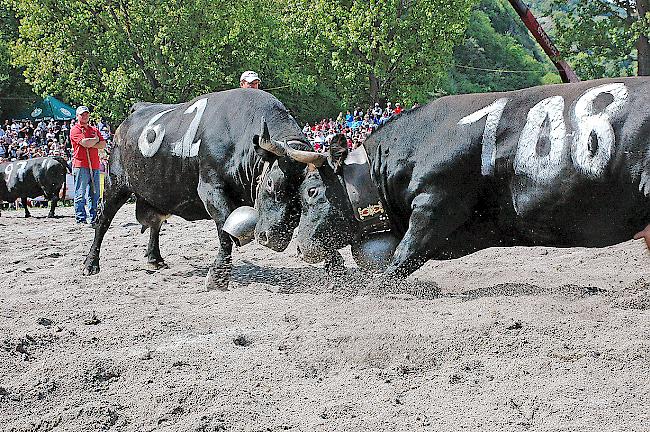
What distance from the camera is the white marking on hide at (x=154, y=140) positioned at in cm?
674

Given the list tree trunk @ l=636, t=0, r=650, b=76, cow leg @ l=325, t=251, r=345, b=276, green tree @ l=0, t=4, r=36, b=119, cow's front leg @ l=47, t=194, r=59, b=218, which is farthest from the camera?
green tree @ l=0, t=4, r=36, b=119

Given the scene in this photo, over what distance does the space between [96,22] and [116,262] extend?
65.0ft

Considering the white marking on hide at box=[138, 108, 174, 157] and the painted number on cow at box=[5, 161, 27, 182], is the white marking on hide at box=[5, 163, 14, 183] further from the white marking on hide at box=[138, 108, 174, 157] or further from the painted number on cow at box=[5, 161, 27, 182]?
the white marking on hide at box=[138, 108, 174, 157]

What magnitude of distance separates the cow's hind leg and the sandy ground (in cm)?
128

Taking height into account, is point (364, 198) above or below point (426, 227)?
above

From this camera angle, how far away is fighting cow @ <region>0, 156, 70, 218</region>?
15.0 meters

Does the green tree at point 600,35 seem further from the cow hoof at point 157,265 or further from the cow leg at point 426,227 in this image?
the cow leg at point 426,227

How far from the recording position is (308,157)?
16.9 feet

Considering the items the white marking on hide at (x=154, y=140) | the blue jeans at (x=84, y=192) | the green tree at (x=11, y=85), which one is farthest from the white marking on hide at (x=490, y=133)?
the green tree at (x=11, y=85)

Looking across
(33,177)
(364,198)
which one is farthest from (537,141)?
(33,177)

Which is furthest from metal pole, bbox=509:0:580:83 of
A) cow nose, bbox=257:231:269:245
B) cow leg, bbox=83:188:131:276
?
cow nose, bbox=257:231:269:245

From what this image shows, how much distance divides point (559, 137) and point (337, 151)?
150cm

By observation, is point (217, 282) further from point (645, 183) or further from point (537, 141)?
point (645, 183)

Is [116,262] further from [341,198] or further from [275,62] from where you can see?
[275,62]
